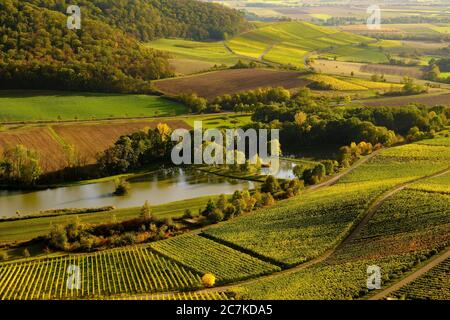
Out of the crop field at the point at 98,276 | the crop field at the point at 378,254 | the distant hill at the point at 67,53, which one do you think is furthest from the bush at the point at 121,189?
the distant hill at the point at 67,53

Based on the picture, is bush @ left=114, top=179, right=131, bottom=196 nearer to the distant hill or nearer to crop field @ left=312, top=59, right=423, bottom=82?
the distant hill

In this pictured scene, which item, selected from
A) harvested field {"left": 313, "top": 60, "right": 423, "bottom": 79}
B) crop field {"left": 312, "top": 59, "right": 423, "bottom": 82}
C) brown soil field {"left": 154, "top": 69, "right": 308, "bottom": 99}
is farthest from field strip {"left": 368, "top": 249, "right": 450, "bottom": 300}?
harvested field {"left": 313, "top": 60, "right": 423, "bottom": 79}

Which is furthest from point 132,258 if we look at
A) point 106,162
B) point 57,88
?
point 57,88

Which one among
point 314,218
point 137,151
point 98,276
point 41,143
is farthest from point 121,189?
point 98,276

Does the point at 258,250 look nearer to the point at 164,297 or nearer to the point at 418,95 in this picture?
the point at 164,297

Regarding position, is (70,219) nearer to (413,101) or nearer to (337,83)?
(413,101)
